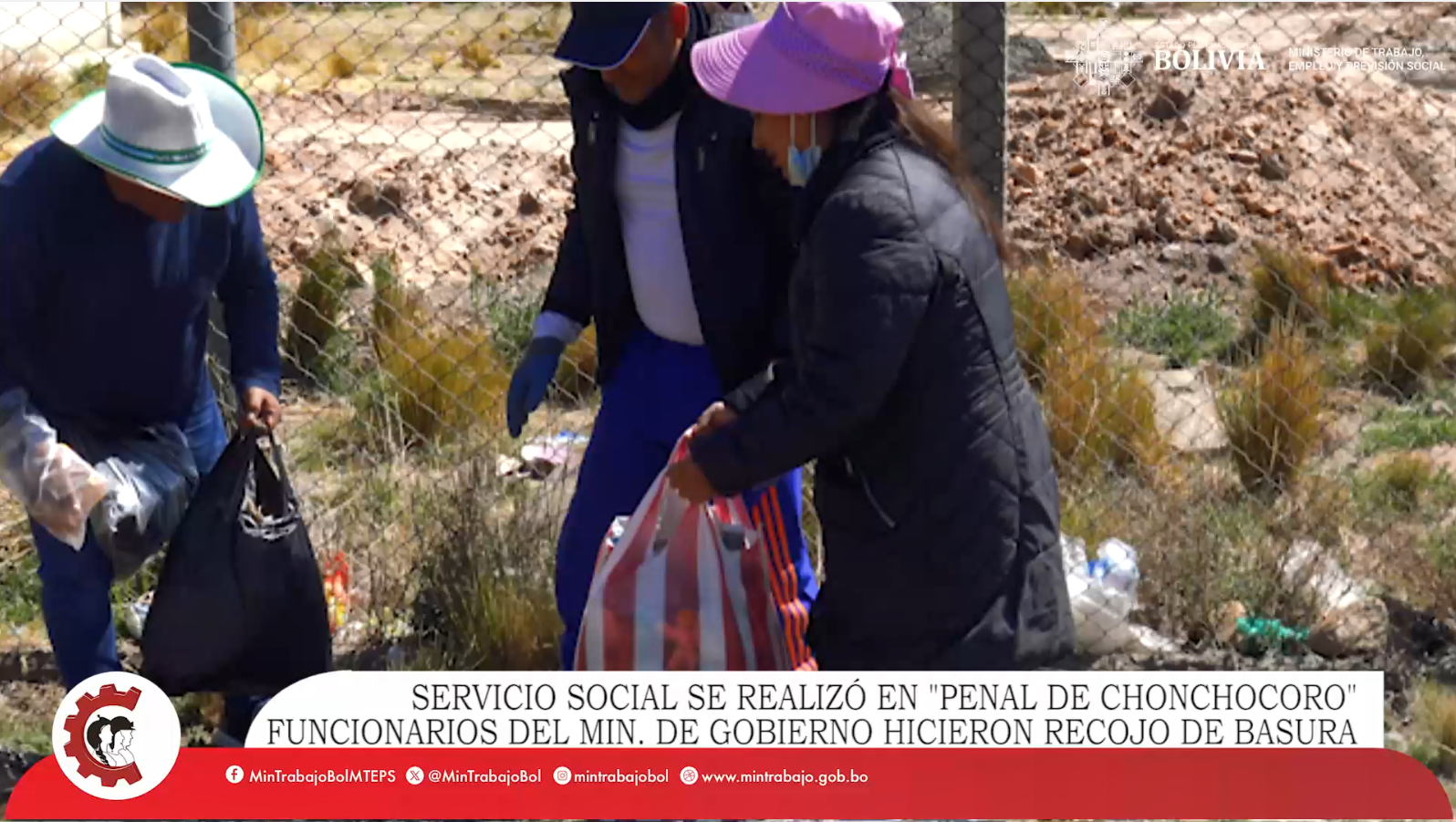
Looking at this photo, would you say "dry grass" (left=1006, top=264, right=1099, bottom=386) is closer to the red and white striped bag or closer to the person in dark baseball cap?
the person in dark baseball cap

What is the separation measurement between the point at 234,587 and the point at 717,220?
49.1 inches

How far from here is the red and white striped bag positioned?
3.62 m

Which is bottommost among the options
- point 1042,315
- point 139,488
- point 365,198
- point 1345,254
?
point 365,198

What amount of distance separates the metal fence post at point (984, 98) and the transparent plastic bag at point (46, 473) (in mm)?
2309

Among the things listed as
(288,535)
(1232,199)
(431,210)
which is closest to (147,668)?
(288,535)

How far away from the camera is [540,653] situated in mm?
4793

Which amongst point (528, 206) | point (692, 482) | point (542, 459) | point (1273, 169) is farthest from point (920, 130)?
point (1273, 169)

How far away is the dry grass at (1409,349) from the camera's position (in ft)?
23.3

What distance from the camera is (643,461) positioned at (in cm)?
397

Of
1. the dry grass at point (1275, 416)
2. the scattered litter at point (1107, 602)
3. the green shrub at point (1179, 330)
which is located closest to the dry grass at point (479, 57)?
the green shrub at point (1179, 330)

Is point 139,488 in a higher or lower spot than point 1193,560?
higher

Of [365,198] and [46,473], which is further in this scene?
[365,198]

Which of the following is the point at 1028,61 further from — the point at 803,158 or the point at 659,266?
the point at 803,158
